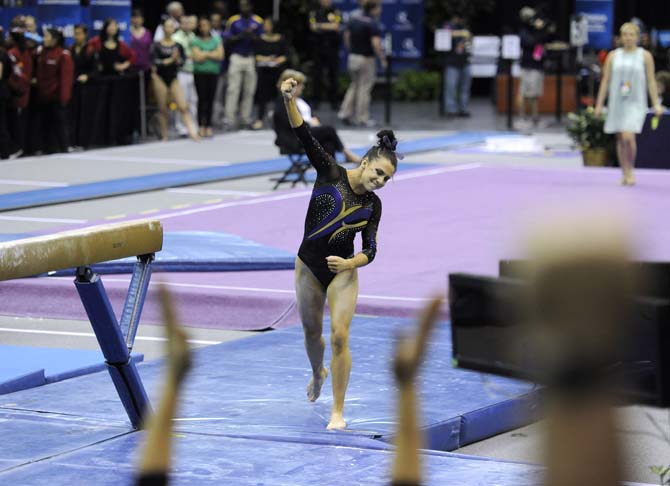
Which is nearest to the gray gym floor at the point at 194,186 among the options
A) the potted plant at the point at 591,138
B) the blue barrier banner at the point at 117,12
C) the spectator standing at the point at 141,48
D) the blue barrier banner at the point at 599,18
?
the potted plant at the point at 591,138

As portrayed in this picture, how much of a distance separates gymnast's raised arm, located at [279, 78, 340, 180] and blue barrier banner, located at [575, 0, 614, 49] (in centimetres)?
1821

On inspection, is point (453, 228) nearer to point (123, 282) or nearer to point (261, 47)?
point (123, 282)

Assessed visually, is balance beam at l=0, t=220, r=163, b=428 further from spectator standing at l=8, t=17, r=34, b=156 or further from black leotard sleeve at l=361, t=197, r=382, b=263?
spectator standing at l=8, t=17, r=34, b=156

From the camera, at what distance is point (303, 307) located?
5.62 m

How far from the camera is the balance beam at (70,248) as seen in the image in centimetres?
480

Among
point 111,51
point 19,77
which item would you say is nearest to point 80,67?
point 111,51

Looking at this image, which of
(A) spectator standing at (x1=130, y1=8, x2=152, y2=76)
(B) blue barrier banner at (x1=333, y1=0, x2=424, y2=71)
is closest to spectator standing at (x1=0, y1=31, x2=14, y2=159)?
(A) spectator standing at (x1=130, y1=8, x2=152, y2=76)

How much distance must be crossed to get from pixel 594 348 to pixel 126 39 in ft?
59.0

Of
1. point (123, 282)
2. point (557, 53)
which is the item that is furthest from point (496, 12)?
point (123, 282)

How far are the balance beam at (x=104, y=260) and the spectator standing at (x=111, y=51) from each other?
11602mm

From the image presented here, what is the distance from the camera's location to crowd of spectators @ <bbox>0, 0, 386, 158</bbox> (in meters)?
15.1

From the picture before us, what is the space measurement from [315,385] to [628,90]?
7.88 m

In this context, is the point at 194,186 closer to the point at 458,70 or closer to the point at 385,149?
the point at 458,70

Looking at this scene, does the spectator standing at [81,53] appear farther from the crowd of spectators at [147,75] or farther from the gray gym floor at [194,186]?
the gray gym floor at [194,186]
